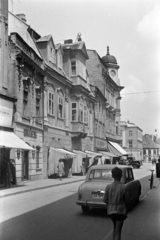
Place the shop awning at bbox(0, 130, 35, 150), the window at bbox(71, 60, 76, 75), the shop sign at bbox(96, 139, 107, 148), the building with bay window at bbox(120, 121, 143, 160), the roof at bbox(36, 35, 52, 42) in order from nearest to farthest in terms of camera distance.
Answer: the shop awning at bbox(0, 130, 35, 150)
the roof at bbox(36, 35, 52, 42)
the window at bbox(71, 60, 76, 75)
the shop sign at bbox(96, 139, 107, 148)
the building with bay window at bbox(120, 121, 143, 160)

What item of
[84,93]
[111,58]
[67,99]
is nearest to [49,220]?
[67,99]

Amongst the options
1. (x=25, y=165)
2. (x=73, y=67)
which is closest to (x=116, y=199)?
(x=25, y=165)

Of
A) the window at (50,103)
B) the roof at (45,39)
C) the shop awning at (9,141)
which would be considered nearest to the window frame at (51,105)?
the window at (50,103)

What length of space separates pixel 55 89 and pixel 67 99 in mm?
3282

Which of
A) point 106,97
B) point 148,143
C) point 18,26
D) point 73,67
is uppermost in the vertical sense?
point 18,26

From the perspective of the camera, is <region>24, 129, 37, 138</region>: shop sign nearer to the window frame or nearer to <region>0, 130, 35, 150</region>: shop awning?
<region>0, 130, 35, 150</region>: shop awning

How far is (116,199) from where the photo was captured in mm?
6055

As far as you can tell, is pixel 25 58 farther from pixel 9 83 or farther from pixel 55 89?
pixel 55 89

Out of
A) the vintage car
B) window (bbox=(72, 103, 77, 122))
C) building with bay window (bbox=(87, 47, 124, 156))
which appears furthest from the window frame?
the vintage car

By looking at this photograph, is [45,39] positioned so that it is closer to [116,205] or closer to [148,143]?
[116,205]

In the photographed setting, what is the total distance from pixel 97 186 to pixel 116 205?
391 cm

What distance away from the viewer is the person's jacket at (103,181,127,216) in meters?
6.01

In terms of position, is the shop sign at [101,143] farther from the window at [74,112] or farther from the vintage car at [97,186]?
the vintage car at [97,186]

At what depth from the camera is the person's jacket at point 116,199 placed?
6.01m
